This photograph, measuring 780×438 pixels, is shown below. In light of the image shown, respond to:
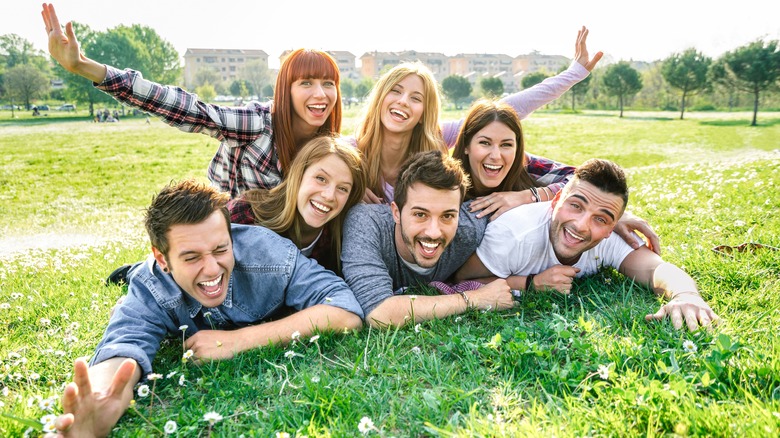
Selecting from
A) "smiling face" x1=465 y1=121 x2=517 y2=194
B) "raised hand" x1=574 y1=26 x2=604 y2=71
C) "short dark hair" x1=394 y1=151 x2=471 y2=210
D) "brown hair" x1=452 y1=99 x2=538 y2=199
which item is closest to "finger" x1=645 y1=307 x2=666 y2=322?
"short dark hair" x1=394 y1=151 x2=471 y2=210

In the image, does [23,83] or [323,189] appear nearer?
[323,189]

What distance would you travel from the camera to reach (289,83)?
18.0ft

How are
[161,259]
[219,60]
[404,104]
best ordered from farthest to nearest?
[219,60]
[404,104]
[161,259]

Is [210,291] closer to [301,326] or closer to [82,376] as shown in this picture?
[301,326]

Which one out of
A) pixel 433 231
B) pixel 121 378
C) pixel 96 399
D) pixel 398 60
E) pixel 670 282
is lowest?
pixel 96 399

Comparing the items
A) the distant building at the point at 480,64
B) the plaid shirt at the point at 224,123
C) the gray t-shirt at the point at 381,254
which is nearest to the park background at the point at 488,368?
the gray t-shirt at the point at 381,254

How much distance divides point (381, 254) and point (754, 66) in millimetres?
53286

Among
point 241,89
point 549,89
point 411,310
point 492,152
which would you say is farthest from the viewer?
point 241,89

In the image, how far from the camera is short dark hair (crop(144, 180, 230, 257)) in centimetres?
356

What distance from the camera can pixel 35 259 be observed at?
8188 millimetres

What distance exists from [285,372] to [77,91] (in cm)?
7592

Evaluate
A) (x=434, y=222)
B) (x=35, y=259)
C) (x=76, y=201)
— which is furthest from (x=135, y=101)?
(x=76, y=201)

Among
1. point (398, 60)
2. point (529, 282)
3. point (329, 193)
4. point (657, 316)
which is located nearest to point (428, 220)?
point (329, 193)

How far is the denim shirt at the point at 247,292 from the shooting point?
3701mm
